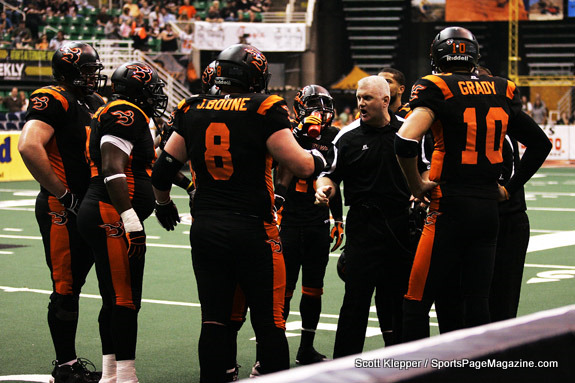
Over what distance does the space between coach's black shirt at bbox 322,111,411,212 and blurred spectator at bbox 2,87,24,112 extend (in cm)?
2158

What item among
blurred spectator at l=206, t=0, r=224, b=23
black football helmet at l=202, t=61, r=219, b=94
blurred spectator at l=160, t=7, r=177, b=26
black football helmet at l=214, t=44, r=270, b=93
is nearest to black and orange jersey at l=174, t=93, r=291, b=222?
black football helmet at l=214, t=44, r=270, b=93

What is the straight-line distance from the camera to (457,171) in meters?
5.08

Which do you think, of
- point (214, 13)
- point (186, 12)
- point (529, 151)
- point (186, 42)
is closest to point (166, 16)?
point (186, 12)

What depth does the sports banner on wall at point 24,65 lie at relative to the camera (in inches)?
1061

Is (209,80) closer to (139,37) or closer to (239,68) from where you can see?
(239,68)

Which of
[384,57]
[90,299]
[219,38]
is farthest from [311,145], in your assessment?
[384,57]

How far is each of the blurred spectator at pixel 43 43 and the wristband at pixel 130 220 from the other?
24.8 metres

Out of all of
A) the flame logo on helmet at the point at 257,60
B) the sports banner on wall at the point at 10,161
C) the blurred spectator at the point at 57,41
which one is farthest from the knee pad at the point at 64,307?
the blurred spectator at the point at 57,41

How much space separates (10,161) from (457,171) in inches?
755

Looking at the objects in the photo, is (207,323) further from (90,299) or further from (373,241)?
(90,299)

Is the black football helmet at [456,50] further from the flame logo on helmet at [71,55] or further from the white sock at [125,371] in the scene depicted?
the white sock at [125,371]

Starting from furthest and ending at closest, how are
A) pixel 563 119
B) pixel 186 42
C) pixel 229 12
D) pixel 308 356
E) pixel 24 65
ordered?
pixel 229 12
pixel 186 42
pixel 563 119
pixel 24 65
pixel 308 356

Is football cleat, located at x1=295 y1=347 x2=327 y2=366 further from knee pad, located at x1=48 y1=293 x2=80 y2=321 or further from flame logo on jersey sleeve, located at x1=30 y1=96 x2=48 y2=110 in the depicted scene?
flame logo on jersey sleeve, located at x1=30 y1=96 x2=48 y2=110

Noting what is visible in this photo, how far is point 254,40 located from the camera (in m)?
31.8
